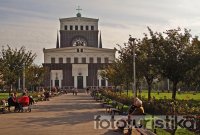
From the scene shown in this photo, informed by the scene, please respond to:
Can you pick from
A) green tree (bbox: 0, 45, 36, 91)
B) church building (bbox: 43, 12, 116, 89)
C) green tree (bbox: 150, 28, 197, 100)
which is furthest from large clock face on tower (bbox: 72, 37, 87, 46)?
green tree (bbox: 150, 28, 197, 100)

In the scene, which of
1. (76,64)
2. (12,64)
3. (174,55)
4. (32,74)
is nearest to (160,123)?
(174,55)

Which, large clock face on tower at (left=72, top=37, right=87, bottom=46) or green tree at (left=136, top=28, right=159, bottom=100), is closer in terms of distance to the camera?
green tree at (left=136, top=28, right=159, bottom=100)

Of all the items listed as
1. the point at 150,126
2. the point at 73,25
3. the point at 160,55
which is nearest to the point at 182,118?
the point at 150,126

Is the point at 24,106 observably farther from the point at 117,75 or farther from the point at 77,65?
the point at 77,65

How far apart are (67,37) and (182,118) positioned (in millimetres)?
122560

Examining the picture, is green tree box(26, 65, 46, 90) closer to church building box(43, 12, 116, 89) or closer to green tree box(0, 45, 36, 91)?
green tree box(0, 45, 36, 91)

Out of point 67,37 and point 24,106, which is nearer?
point 24,106

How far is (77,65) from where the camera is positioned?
12825 cm

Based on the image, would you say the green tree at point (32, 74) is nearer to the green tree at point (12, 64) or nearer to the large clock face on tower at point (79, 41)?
the green tree at point (12, 64)

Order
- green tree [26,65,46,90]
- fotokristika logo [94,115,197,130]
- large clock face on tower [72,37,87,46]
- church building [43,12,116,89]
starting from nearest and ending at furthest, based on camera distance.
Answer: fotokristika logo [94,115,197,130] < green tree [26,65,46,90] < church building [43,12,116,89] < large clock face on tower [72,37,87,46]

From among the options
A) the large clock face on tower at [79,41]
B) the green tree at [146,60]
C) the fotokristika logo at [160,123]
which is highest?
the large clock face on tower at [79,41]

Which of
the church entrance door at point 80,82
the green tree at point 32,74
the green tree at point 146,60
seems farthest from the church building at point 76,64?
the green tree at point 146,60

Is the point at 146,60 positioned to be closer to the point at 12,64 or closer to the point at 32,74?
the point at 12,64

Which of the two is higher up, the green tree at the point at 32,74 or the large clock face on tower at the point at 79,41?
the large clock face on tower at the point at 79,41
